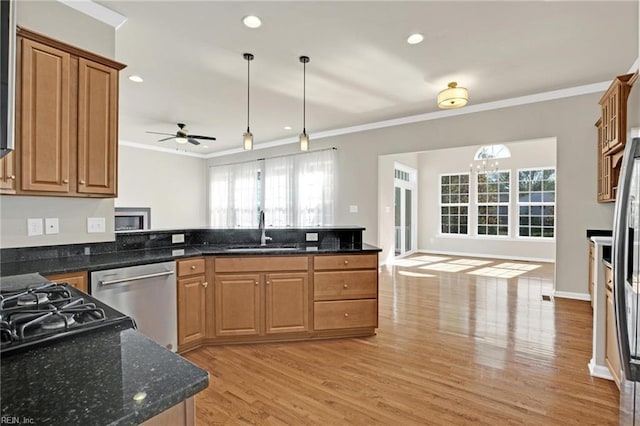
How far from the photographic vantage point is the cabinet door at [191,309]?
2783 millimetres

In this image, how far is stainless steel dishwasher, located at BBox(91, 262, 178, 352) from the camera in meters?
2.31

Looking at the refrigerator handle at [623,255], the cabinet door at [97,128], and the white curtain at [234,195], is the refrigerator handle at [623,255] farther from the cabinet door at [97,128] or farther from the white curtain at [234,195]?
the white curtain at [234,195]

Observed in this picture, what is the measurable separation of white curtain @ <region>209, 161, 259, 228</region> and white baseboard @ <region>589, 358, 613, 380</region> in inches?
278

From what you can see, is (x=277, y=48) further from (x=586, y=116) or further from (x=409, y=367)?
(x=586, y=116)

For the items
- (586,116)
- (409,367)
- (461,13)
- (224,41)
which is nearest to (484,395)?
(409,367)

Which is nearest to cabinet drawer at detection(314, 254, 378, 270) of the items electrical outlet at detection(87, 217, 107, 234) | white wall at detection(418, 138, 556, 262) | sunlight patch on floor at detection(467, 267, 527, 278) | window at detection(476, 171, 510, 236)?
electrical outlet at detection(87, 217, 107, 234)

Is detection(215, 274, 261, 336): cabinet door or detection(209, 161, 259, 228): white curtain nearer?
detection(215, 274, 261, 336): cabinet door

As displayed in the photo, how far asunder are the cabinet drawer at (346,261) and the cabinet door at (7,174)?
7.68 feet

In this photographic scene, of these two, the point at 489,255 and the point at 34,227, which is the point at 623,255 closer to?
the point at 34,227

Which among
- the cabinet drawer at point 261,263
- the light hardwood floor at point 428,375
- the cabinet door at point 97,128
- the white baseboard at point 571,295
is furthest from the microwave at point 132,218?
the white baseboard at point 571,295

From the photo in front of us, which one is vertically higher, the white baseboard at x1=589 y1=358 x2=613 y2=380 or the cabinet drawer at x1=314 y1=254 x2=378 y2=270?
the cabinet drawer at x1=314 y1=254 x2=378 y2=270

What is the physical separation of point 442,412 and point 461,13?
3.18m

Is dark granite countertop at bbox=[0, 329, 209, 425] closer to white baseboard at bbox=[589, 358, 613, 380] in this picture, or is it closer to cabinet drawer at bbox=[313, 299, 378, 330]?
cabinet drawer at bbox=[313, 299, 378, 330]

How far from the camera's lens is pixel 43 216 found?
2.45 m
